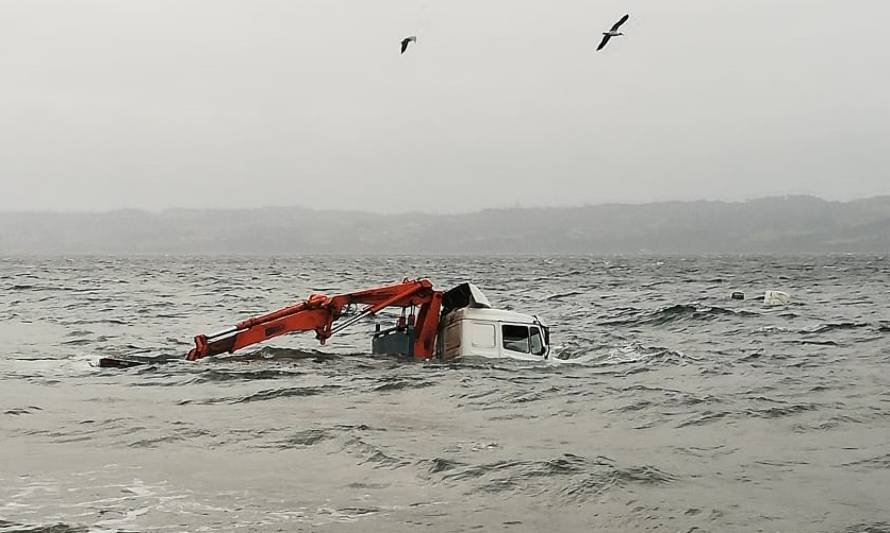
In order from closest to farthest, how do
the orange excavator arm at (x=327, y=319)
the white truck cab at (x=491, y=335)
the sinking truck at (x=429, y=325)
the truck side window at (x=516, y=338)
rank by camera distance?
the white truck cab at (x=491, y=335)
the sinking truck at (x=429, y=325)
the truck side window at (x=516, y=338)
the orange excavator arm at (x=327, y=319)

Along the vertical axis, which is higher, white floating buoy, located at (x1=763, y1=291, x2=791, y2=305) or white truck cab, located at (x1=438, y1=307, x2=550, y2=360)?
white truck cab, located at (x1=438, y1=307, x2=550, y2=360)

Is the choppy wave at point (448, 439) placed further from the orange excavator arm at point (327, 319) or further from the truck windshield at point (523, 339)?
the orange excavator arm at point (327, 319)

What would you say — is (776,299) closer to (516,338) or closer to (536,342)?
(536,342)

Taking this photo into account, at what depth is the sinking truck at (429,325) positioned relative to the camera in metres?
22.2

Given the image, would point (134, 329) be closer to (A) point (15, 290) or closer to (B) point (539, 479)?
(B) point (539, 479)

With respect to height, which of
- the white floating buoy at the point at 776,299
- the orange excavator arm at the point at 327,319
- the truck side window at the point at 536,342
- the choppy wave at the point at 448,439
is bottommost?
the white floating buoy at the point at 776,299

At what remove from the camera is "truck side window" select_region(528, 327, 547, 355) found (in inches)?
893

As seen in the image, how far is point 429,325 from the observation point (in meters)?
23.0

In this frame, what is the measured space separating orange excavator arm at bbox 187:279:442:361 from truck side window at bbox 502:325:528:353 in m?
1.73

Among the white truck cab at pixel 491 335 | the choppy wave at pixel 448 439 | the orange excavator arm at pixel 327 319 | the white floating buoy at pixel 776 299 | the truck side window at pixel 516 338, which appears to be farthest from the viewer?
the white floating buoy at pixel 776 299

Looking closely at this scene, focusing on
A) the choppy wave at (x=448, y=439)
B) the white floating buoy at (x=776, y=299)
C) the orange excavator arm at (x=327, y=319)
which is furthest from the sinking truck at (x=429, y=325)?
the white floating buoy at (x=776, y=299)

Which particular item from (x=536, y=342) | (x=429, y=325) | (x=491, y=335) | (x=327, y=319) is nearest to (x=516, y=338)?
(x=536, y=342)

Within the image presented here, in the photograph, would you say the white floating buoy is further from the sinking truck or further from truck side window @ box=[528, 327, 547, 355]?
truck side window @ box=[528, 327, 547, 355]

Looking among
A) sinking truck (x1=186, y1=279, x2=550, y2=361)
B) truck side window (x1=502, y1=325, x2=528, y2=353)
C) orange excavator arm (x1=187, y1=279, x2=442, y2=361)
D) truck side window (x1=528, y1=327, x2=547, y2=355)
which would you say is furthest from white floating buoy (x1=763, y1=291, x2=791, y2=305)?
orange excavator arm (x1=187, y1=279, x2=442, y2=361)
